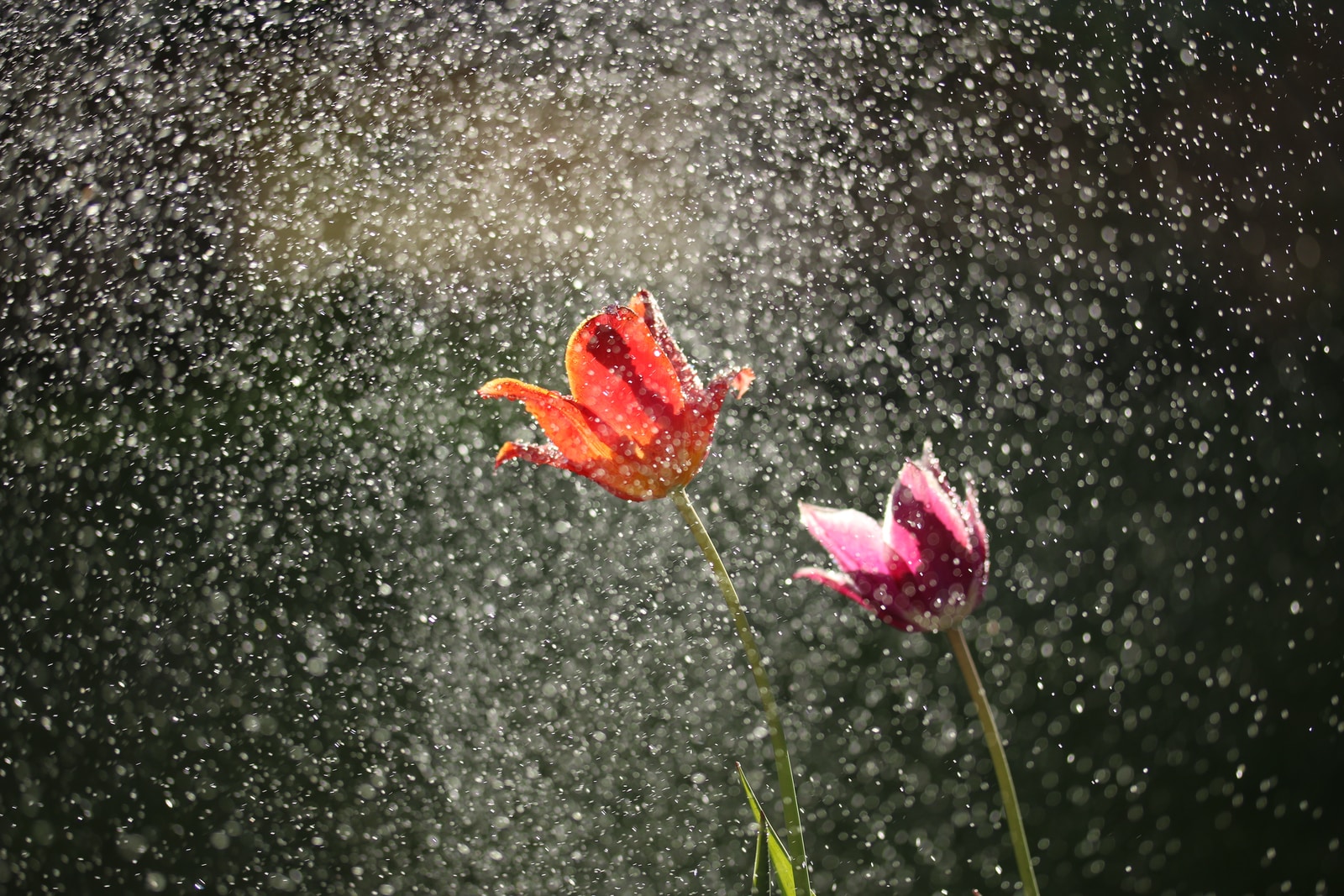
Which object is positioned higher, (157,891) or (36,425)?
(36,425)

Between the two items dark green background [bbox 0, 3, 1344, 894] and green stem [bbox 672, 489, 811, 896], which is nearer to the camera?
green stem [bbox 672, 489, 811, 896]

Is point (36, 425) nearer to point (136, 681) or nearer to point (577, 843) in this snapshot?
point (136, 681)

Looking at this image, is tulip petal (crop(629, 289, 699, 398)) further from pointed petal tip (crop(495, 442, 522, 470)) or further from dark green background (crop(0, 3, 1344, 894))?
dark green background (crop(0, 3, 1344, 894))

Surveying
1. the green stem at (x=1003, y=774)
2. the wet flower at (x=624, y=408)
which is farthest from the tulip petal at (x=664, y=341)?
the green stem at (x=1003, y=774)

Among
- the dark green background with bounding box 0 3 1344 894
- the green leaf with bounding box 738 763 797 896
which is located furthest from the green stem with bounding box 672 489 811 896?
the dark green background with bounding box 0 3 1344 894


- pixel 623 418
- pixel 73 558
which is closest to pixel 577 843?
pixel 73 558

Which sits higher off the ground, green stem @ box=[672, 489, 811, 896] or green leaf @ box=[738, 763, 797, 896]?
green stem @ box=[672, 489, 811, 896]

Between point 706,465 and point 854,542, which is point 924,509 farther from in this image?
point 706,465

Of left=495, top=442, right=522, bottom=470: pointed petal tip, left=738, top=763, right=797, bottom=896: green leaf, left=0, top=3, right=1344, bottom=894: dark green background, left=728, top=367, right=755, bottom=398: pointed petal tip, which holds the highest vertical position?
left=495, top=442, right=522, bottom=470: pointed petal tip
